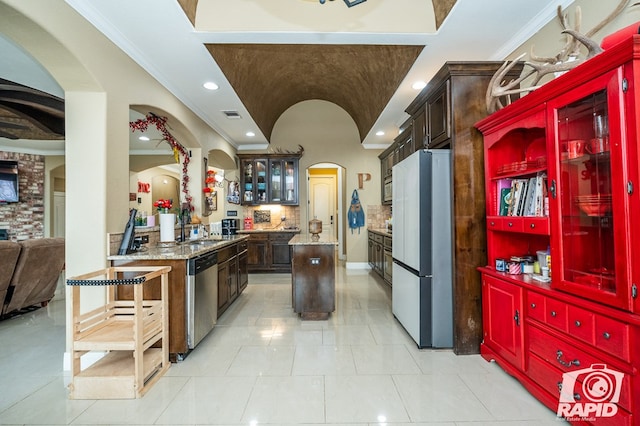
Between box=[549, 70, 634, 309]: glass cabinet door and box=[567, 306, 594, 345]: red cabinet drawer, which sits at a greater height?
box=[549, 70, 634, 309]: glass cabinet door

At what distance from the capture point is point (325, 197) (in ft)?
28.5

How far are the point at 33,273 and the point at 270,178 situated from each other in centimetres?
403

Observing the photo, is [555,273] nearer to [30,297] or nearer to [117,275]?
[117,275]

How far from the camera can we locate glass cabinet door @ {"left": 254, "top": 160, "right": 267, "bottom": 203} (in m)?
6.40

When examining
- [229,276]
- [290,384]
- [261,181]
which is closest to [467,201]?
[290,384]

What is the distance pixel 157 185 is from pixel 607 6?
11.4 metres

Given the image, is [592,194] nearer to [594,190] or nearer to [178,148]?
[594,190]

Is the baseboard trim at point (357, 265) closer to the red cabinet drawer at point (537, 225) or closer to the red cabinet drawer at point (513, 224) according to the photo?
the red cabinet drawer at point (513, 224)

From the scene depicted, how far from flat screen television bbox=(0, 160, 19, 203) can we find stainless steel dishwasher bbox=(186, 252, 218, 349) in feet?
21.5

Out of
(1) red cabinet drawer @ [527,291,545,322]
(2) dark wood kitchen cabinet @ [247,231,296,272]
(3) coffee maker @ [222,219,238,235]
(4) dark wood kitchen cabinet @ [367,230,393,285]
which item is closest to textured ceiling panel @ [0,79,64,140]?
(3) coffee maker @ [222,219,238,235]

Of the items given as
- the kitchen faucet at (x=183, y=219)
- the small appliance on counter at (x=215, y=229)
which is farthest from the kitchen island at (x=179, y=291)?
the small appliance on counter at (x=215, y=229)

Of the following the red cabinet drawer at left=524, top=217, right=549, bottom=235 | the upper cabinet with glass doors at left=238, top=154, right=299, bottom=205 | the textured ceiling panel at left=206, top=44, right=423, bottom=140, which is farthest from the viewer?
the upper cabinet with glass doors at left=238, top=154, right=299, bottom=205

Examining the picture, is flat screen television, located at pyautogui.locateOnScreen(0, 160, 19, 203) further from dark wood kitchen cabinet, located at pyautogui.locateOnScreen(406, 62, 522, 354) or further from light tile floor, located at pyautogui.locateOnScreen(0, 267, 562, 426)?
dark wood kitchen cabinet, located at pyautogui.locateOnScreen(406, 62, 522, 354)

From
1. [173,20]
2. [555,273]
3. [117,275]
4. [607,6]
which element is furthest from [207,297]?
[607,6]
